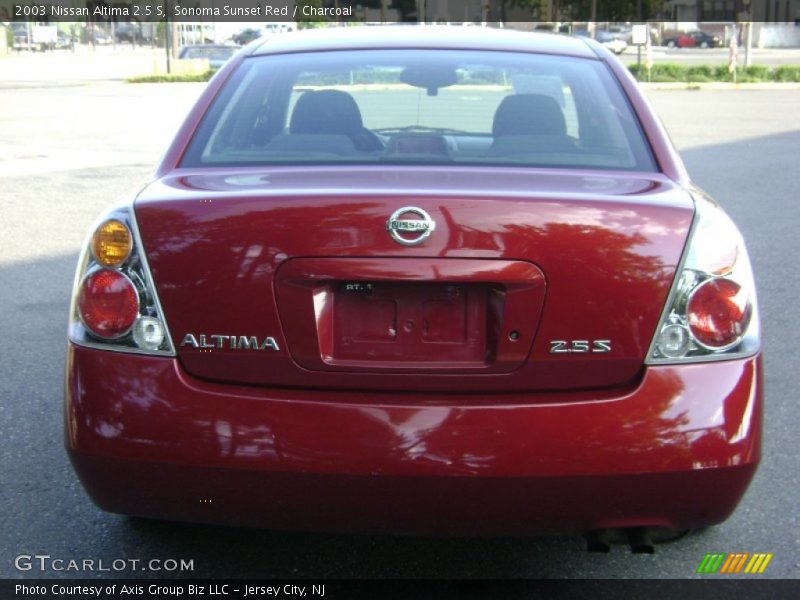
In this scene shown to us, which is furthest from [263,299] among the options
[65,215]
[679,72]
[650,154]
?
[679,72]

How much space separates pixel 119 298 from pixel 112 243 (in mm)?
142

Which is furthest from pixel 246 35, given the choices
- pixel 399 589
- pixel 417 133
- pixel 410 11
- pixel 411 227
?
pixel 411 227

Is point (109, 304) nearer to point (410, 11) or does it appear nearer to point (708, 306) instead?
point (708, 306)

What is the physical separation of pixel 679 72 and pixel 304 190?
1329 inches

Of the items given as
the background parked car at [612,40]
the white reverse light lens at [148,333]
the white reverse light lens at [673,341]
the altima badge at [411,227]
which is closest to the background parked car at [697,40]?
the background parked car at [612,40]

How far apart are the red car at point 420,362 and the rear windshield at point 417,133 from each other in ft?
1.73

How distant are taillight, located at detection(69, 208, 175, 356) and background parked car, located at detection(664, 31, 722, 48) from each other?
7647 cm

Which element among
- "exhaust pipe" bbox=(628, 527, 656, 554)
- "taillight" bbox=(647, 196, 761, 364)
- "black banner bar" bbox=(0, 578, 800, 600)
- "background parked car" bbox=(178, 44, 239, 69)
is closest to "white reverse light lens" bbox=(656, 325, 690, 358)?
"taillight" bbox=(647, 196, 761, 364)

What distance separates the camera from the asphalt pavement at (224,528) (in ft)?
11.4

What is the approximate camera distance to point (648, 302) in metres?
Result: 2.84

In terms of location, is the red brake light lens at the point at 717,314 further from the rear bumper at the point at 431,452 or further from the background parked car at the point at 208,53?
the background parked car at the point at 208,53

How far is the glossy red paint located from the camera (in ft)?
9.16

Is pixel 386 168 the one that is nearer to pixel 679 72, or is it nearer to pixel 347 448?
pixel 347 448

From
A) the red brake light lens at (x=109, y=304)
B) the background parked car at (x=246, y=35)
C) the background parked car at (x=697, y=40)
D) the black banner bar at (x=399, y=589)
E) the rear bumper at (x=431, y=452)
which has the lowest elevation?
the background parked car at (x=697, y=40)
